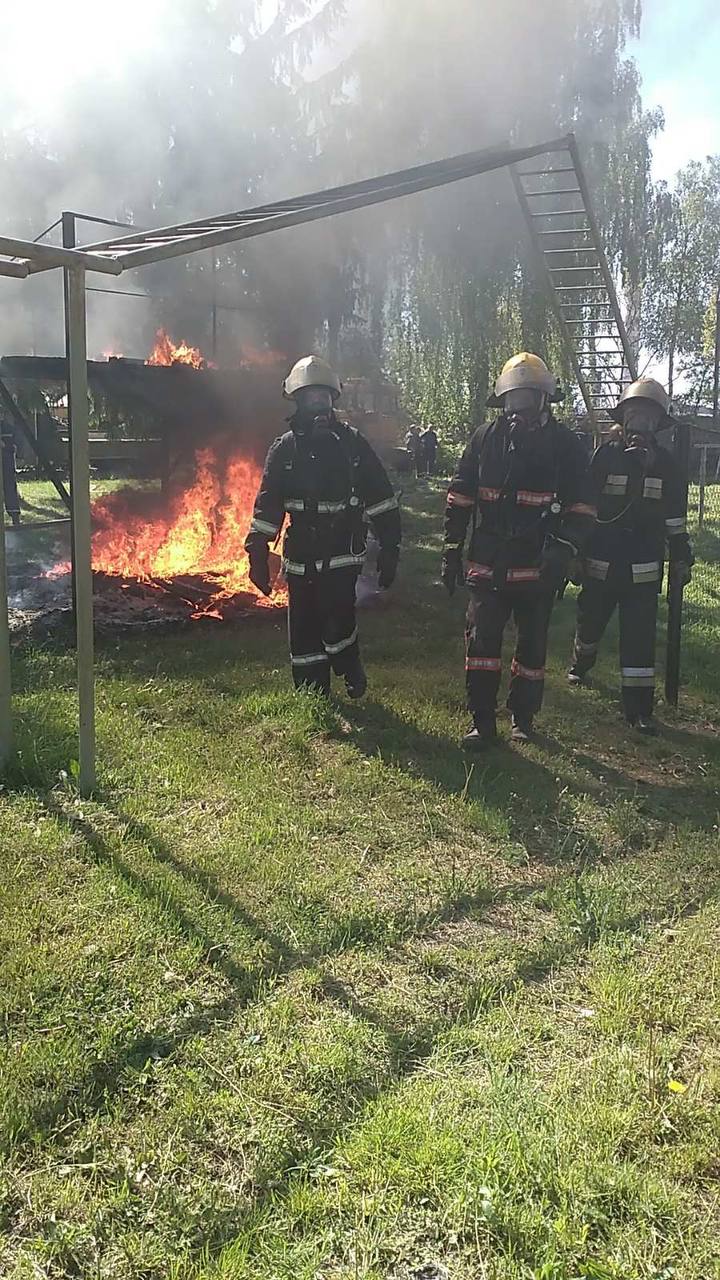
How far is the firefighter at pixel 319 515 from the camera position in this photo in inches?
189

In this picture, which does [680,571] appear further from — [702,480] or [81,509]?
[702,480]

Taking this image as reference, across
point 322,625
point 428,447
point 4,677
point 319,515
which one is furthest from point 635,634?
point 428,447

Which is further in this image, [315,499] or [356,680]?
[356,680]

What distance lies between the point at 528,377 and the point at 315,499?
1287mm

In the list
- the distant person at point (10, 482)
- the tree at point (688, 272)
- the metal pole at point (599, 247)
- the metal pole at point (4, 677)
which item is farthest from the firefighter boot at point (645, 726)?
the tree at point (688, 272)

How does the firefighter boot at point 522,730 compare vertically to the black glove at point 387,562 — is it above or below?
below

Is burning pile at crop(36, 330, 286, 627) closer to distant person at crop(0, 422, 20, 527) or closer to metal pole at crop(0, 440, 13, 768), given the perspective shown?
distant person at crop(0, 422, 20, 527)

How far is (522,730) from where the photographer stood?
4832 millimetres

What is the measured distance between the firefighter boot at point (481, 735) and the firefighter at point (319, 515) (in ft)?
2.79

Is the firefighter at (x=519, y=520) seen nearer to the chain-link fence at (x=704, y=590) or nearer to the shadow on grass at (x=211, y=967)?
the chain-link fence at (x=704, y=590)

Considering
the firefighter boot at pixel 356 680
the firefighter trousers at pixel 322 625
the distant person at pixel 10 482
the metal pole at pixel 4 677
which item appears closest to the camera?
the metal pole at pixel 4 677

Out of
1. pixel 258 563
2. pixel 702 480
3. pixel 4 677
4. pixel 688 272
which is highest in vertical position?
pixel 688 272

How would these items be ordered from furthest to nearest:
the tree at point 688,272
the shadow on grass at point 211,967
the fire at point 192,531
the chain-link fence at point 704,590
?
the tree at point 688,272
the fire at point 192,531
the chain-link fence at point 704,590
the shadow on grass at point 211,967

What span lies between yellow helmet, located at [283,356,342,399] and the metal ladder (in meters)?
3.47
